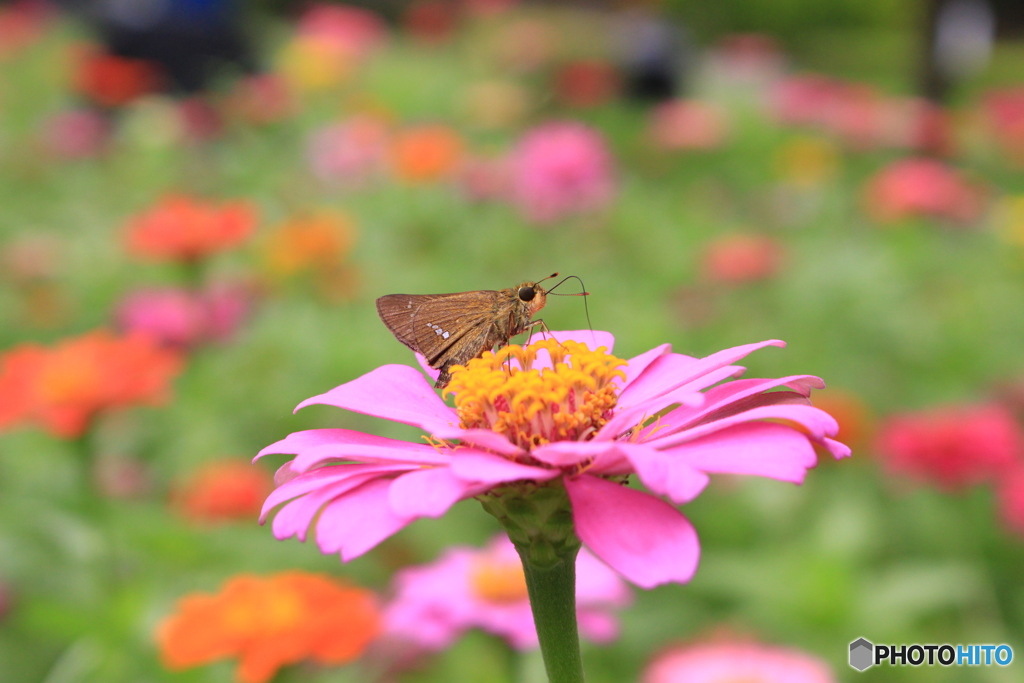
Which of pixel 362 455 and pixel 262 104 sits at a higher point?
pixel 262 104

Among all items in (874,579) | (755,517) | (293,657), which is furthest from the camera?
(755,517)

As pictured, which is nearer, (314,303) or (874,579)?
(874,579)

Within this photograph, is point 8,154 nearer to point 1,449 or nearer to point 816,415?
point 1,449

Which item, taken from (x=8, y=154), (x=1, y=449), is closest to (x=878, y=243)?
(x=1, y=449)

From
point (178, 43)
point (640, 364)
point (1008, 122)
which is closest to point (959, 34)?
point (1008, 122)

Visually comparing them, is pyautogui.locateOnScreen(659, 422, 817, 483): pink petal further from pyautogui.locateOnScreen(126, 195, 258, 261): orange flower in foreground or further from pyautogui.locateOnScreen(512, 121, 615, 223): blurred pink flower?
pyautogui.locateOnScreen(512, 121, 615, 223): blurred pink flower

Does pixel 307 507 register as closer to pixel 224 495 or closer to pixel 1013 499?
pixel 224 495

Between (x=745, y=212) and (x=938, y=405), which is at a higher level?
(x=745, y=212)
